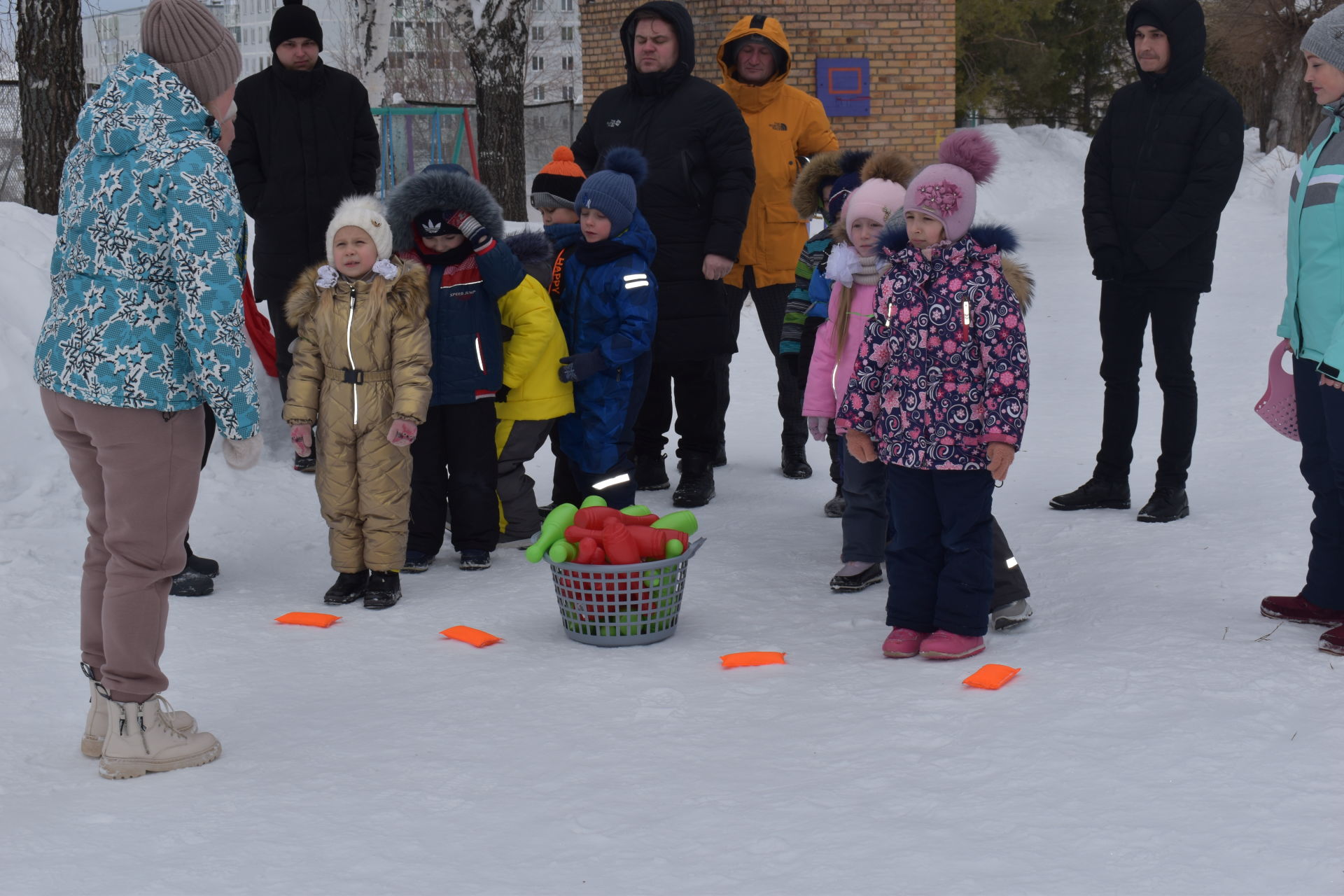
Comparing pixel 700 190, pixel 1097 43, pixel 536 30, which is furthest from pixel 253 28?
pixel 700 190

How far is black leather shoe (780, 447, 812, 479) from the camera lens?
23.7 ft

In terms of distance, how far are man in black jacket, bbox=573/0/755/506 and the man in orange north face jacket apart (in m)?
0.40

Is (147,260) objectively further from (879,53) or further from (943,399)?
(879,53)

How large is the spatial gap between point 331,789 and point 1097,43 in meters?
32.1

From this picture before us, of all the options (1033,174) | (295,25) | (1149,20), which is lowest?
(1033,174)

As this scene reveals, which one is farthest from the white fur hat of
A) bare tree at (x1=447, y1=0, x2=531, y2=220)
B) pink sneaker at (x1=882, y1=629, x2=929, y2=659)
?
bare tree at (x1=447, y1=0, x2=531, y2=220)

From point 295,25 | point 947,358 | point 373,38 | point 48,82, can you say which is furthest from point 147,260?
point 373,38

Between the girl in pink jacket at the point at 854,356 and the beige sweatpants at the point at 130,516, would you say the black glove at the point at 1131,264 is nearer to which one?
the girl in pink jacket at the point at 854,356

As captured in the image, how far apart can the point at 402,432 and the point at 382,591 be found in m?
0.63

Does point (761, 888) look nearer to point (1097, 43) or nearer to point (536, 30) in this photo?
point (1097, 43)

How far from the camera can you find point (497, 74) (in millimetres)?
13406

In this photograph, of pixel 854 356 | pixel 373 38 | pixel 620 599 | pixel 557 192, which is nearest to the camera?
pixel 620 599

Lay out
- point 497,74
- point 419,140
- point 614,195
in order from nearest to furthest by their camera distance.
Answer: point 614,195 < point 497,74 < point 419,140

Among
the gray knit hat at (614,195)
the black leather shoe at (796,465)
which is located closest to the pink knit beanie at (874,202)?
the gray knit hat at (614,195)
